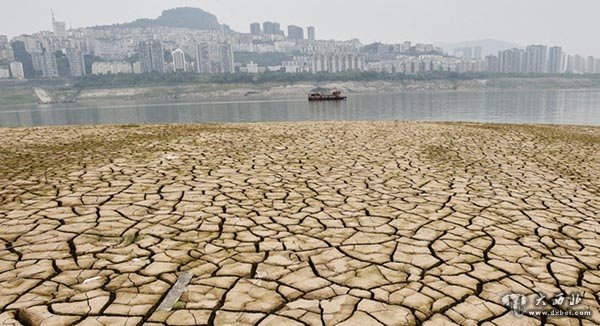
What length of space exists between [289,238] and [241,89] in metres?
103

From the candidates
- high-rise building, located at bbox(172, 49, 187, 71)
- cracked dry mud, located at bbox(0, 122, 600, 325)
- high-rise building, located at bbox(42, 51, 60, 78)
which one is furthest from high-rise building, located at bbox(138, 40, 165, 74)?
cracked dry mud, located at bbox(0, 122, 600, 325)

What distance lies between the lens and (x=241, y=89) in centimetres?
10388

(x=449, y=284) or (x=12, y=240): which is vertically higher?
(x=12, y=240)

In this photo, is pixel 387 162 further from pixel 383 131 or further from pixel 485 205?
pixel 383 131

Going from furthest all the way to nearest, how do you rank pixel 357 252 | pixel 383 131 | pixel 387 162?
pixel 383 131 → pixel 387 162 → pixel 357 252

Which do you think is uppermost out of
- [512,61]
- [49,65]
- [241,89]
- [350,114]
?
[49,65]

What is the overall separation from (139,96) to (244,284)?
345 feet

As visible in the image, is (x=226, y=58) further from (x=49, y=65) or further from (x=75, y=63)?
(x=49, y=65)

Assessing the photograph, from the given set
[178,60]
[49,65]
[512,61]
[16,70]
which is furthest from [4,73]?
[512,61]

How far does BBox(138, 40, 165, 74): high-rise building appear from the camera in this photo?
6457 inches

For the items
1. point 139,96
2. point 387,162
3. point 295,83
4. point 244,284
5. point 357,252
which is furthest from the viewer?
point 295,83

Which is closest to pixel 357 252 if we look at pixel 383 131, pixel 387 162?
pixel 387 162

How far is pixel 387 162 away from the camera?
6.67 m

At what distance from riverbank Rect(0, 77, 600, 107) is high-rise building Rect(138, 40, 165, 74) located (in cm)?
4869
